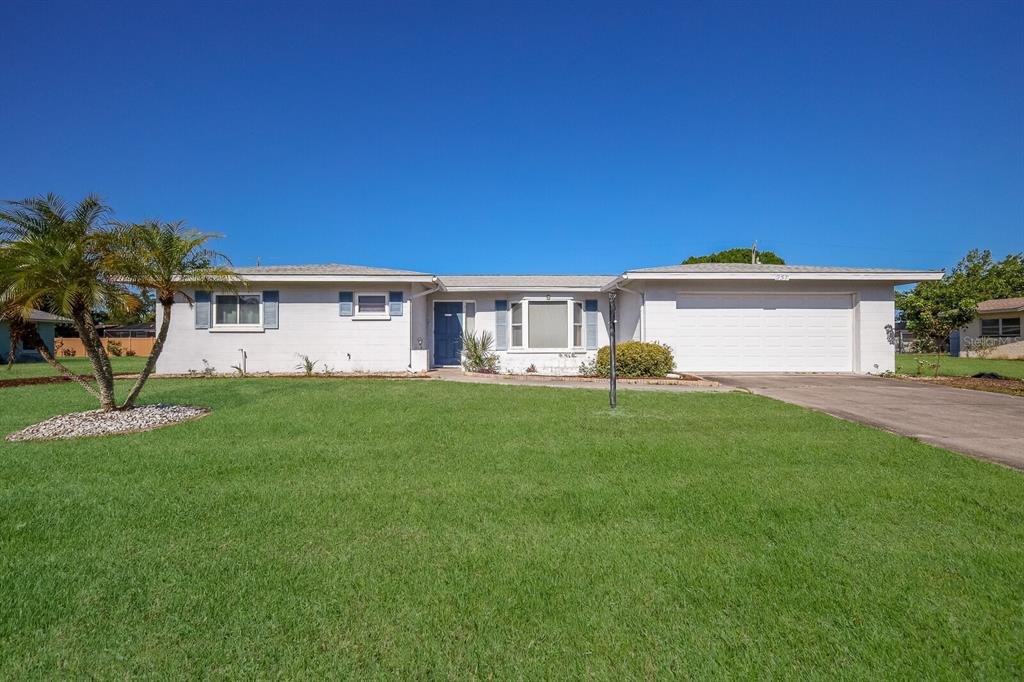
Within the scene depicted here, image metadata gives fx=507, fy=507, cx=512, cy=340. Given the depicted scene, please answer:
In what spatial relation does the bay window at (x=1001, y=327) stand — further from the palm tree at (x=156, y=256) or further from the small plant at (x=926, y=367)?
the palm tree at (x=156, y=256)

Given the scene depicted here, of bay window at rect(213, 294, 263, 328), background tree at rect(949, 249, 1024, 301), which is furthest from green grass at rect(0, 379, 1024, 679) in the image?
background tree at rect(949, 249, 1024, 301)

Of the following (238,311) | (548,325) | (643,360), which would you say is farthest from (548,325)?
(238,311)

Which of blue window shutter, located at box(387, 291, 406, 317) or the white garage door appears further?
blue window shutter, located at box(387, 291, 406, 317)

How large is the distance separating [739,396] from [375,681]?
364 inches

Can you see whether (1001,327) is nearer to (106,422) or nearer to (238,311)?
(238,311)

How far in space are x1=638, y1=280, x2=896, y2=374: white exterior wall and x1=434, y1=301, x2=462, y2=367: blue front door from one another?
6088mm

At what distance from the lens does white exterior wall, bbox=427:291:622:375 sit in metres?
16.0

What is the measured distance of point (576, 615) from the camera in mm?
2492

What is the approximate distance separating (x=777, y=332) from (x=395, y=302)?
11.5 meters

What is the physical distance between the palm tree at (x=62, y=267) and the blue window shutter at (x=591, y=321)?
12.0 m

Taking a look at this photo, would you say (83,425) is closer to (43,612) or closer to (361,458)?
(361,458)

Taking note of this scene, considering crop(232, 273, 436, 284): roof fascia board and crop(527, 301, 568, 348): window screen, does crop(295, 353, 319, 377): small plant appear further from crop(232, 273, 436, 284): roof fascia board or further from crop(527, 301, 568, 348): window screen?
crop(527, 301, 568, 348): window screen

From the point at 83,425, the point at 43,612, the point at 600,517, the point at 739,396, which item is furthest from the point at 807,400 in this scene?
the point at 83,425

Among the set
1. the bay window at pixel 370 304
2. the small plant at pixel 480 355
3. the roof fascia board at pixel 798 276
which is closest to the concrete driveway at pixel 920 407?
the roof fascia board at pixel 798 276
